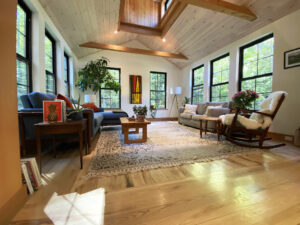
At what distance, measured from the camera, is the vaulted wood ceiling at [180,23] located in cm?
253

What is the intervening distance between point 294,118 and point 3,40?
4.08 metres

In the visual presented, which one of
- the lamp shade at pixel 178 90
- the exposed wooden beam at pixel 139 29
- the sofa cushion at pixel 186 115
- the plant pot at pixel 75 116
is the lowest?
the sofa cushion at pixel 186 115

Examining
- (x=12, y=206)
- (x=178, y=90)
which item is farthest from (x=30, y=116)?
(x=178, y=90)

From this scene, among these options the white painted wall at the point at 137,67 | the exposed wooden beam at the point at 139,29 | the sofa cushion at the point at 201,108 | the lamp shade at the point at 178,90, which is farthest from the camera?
the lamp shade at the point at 178,90

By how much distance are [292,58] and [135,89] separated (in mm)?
4555

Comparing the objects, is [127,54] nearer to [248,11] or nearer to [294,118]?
[248,11]

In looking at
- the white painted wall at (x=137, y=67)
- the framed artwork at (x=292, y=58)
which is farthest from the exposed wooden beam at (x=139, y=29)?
the framed artwork at (x=292, y=58)

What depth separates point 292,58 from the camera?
2.43 meters

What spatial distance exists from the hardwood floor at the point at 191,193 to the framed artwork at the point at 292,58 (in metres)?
2.02

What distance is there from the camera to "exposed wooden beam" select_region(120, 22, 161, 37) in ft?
13.4

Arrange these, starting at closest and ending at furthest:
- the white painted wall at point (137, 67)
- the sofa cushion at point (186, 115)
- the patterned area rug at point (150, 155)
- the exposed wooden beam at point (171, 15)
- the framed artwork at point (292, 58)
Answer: the patterned area rug at point (150, 155) → the framed artwork at point (292, 58) → the exposed wooden beam at point (171, 15) → the sofa cushion at point (186, 115) → the white painted wall at point (137, 67)

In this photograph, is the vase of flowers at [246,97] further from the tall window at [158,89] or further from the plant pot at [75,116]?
the tall window at [158,89]

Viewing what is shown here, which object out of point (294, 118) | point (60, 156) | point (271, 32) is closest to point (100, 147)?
point (60, 156)

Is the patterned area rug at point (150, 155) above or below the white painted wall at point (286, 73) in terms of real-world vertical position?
below
